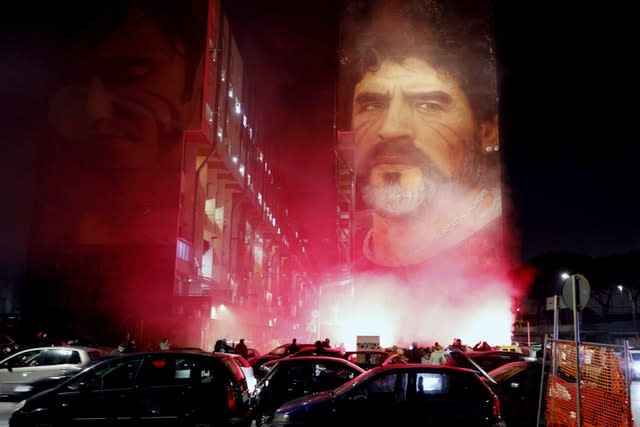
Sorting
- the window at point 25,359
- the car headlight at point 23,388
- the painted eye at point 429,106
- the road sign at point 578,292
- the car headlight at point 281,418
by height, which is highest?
the painted eye at point 429,106

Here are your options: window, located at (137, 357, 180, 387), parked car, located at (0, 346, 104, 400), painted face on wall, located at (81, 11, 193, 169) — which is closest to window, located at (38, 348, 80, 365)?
parked car, located at (0, 346, 104, 400)

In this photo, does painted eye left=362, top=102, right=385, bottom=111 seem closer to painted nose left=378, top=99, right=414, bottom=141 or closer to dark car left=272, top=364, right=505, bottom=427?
painted nose left=378, top=99, right=414, bottom=141

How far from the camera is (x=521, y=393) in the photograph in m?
9.98

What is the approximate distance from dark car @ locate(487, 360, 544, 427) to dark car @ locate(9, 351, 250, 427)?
4.61 meters

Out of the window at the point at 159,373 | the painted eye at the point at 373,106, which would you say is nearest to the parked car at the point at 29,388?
the window at the point at 159,373

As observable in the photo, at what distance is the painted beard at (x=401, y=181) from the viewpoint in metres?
42.8

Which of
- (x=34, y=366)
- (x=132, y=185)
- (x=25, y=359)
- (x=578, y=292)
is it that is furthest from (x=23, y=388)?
(x=132, y=185)

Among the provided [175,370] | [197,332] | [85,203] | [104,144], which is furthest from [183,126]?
[175,370]

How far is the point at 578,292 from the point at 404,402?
2853 mm

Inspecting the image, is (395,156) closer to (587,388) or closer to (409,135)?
(409,135)

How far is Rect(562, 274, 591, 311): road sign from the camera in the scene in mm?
7773

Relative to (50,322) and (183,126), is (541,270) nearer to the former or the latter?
(183,126)

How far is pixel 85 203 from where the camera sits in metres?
34.3

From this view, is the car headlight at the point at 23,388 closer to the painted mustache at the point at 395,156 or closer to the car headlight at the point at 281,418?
the car headlight at the point at 281,418
